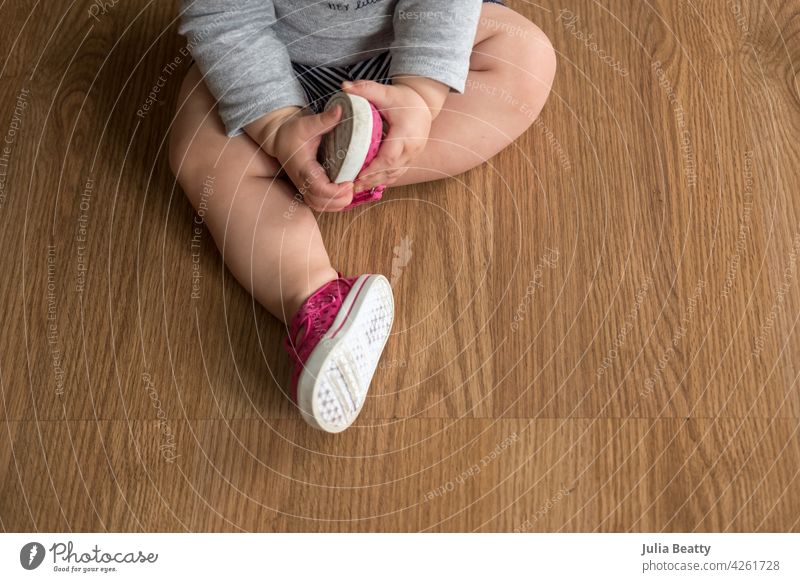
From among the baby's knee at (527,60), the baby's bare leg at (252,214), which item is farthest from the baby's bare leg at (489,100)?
the baby's bare leg at (252,214)

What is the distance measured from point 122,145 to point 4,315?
18 cm

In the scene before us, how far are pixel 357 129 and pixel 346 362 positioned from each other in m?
0.17

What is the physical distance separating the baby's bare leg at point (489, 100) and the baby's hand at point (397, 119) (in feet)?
0.12

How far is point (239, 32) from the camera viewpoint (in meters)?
0.62

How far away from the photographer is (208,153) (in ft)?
2.08

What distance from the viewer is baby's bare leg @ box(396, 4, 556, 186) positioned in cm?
66

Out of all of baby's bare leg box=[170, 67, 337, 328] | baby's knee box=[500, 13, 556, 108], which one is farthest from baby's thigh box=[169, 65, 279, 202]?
baby's knee box=[500, 13, 556, 108]

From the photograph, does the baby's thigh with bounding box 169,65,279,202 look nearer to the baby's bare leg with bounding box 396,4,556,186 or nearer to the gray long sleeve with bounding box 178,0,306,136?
the gray long sleeve with bounding box 178,0,306,136

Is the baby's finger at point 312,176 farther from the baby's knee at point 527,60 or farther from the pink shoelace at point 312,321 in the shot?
the baby's knee at point 527,60

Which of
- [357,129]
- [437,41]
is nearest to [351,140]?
[357,129]

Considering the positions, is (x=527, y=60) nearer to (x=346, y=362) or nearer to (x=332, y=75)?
(x=332, y=75)

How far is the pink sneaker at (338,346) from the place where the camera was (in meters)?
0.58
